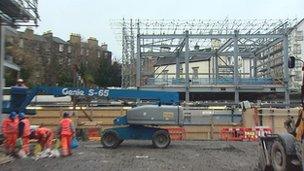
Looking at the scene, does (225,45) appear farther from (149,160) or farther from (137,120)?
(149,160)

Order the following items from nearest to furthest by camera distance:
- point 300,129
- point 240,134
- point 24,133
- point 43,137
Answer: point 300,129 → point 24,133 → point 43,137 → point 240,134

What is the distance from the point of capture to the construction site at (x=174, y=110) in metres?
17.4

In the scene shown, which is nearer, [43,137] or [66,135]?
[66,135]

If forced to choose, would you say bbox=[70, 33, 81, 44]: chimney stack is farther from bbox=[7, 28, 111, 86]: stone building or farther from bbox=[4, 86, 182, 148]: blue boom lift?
bbox=[4, 86, 182, 148]: blue boom lift

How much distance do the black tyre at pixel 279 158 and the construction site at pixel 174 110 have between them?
2 centimetres

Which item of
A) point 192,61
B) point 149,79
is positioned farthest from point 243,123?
point 192,61

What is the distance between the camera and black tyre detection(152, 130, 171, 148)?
81.9 feet

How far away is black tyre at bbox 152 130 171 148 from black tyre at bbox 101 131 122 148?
161 centimetres

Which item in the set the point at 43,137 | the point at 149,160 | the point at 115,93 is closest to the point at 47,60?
the point at 115,93

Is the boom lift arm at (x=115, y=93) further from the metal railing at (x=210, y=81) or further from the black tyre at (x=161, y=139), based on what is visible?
the metal railing at (x=210, y=81)

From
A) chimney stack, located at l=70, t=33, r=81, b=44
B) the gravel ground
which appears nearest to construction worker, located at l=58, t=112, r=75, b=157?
the gravel ground

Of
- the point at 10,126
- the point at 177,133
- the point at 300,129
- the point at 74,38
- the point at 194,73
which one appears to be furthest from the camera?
the point at 74,38

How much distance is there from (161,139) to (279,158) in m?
11.9

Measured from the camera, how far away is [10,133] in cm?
2042
